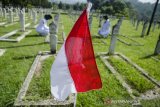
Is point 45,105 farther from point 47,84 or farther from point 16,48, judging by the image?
point 16,48

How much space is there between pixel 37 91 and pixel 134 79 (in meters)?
3.19

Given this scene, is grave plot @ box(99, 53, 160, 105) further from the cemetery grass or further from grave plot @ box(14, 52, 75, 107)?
grave plot @ box(14, 52, 75, 107)

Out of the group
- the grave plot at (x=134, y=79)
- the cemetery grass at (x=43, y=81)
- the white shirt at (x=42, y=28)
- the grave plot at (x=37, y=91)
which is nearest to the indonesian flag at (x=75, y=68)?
the grave plot at (x=37, y=91)

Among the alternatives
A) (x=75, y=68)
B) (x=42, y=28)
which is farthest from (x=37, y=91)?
(x=42, y=28)

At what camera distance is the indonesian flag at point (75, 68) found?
2.84 m

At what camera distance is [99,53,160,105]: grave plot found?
5131 millimetres

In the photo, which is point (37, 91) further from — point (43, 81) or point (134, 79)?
point (134, 79)

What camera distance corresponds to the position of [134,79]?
19.6ft

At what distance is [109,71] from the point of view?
652cm

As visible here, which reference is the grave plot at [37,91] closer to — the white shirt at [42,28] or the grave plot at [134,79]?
the grave plot at [134,79]

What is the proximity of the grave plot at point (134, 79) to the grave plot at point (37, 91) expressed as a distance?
1969mm

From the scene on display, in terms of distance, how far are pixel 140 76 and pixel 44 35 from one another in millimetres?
7596

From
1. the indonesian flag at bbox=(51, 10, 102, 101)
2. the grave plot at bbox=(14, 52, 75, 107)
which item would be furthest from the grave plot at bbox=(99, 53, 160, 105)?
the indonesian flag at bbox=(51, 10, 102, 101)

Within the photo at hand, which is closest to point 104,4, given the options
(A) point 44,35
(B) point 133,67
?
(A) point 44,35
